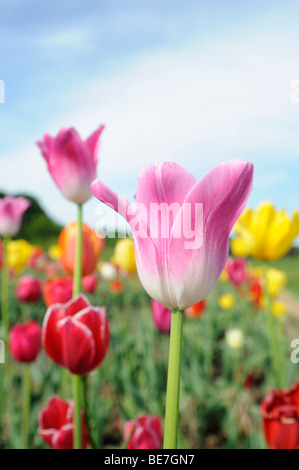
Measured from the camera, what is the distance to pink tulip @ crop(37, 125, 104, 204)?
53cm

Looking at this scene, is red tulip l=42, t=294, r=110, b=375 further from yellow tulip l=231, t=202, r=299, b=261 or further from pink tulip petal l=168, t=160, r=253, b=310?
yellow tulip l=231, t=202, r=299, b=261

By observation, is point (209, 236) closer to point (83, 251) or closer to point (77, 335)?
point (77, 335)

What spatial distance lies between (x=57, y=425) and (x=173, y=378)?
397 millimetres

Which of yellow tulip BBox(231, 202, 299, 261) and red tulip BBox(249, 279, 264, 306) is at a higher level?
yellow tulip BBox(231, 202, 299, 261)

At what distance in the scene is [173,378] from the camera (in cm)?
29

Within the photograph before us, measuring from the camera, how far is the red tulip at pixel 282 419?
0.55 meters

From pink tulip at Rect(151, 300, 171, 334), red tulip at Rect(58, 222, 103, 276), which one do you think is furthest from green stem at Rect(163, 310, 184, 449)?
pink tulip at Rect(151, 300, 171, 334)

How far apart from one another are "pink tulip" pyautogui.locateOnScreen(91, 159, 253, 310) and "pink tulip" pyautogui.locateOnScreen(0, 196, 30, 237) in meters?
0.95

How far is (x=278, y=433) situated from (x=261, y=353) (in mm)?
1526

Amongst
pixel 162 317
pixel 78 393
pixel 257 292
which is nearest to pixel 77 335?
pixel 78 393

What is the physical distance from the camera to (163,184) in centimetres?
31

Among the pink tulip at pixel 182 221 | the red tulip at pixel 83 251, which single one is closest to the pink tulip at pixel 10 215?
the red tulip at pixel 83 251

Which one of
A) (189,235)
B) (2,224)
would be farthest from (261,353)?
(189,235)
